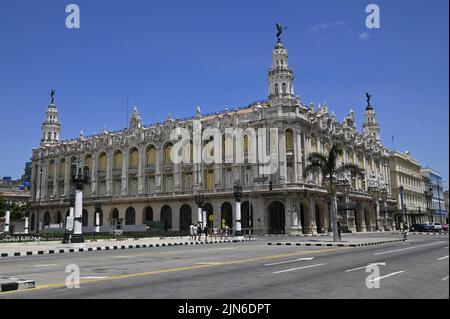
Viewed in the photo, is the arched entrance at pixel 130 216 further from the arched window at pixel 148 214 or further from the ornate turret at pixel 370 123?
the ornate turret at pixel 370 123

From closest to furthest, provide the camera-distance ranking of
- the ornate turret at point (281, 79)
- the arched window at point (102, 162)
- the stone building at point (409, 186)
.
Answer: the ornate turret at point (281, 79) < the arched window at point (102, 162) < the stone building at point (409, 186)

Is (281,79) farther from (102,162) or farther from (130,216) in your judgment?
(102,162)

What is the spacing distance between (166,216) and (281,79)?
80.0 feet

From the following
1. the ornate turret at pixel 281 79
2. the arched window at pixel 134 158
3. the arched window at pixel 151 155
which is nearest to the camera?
the ornate turret at pixel 281 79

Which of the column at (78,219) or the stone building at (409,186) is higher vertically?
the stone building at (409,186)

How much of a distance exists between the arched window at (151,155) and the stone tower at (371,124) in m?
43.6

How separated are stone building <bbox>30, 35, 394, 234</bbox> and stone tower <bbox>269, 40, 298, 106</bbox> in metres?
0.13

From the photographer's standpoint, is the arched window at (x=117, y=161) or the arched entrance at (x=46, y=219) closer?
the arched window at (x=117, y=161)

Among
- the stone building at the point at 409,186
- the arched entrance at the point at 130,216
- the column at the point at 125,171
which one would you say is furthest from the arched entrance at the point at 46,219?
the stone building at the point at 409,186

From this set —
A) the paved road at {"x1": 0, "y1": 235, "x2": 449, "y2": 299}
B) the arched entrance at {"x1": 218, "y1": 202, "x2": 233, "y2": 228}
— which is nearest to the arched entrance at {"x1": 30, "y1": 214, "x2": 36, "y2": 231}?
the arched entrance at {"x1": 218, "y1": 202, "x2": 233, "y2": 228}

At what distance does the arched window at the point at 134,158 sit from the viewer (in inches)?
Result: 2707

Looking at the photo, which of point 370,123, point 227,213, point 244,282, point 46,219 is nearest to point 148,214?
point 227,213
